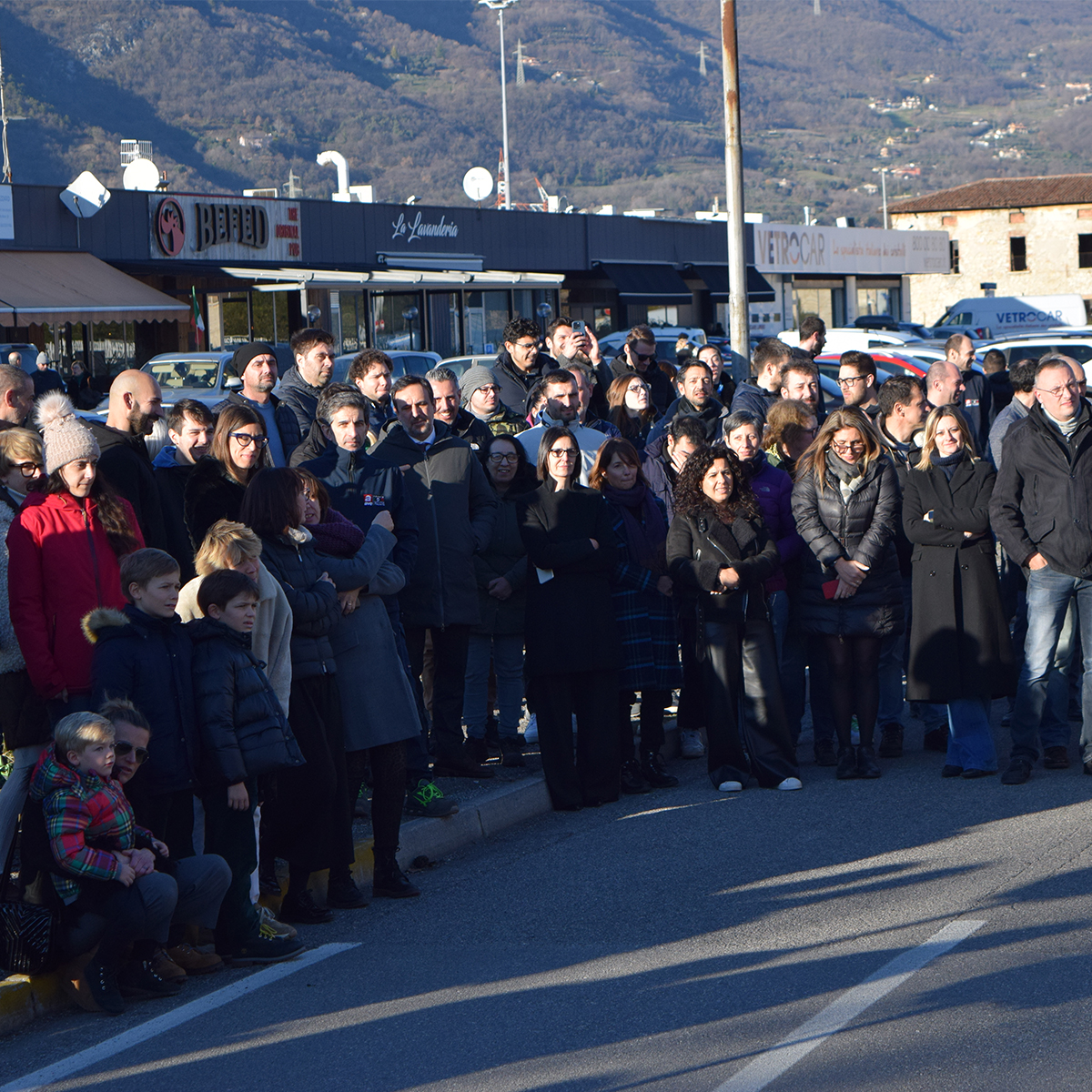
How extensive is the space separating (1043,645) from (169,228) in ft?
86.0

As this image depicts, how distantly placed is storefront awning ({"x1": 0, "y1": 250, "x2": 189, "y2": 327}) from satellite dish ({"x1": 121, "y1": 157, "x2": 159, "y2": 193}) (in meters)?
4.04

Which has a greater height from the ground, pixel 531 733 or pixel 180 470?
pixel 180 470

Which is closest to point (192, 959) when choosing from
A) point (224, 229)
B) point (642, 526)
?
point (642, 526)

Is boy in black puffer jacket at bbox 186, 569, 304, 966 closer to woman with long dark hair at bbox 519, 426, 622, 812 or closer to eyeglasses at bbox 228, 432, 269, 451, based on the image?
eyeglasses at bbox 228, 432, 269, 451

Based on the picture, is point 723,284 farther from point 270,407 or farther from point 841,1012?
point 841,1012

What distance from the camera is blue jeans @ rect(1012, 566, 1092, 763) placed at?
7660mm

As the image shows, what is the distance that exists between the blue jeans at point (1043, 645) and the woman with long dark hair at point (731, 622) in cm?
122

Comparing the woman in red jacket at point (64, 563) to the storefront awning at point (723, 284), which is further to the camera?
the storefront awning at point (723, 284)

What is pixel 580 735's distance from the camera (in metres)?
7.64

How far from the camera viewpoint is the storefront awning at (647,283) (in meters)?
A: 43.1

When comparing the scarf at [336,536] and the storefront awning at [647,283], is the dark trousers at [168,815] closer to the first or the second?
the scarf at [336,536]

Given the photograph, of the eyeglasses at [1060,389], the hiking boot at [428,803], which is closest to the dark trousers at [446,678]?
the hiking boot at [428,803]

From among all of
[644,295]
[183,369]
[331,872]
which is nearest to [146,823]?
[331,872]

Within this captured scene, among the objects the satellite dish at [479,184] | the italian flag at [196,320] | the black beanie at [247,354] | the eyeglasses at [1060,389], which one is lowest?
the eyeglasses at [1060,389]
